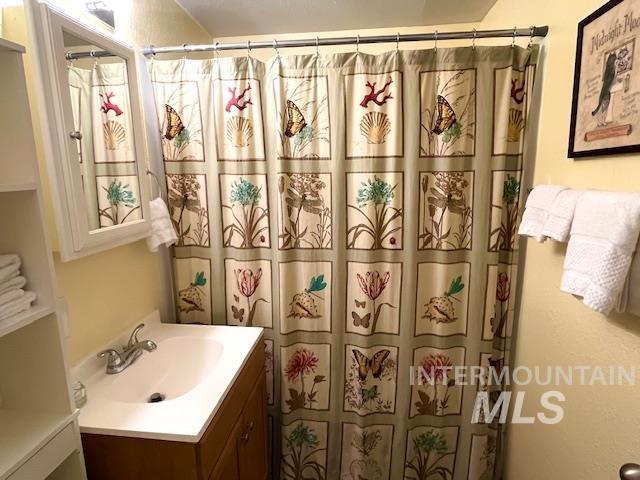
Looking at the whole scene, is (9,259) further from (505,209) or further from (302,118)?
(505,209)

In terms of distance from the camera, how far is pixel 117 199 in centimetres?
121

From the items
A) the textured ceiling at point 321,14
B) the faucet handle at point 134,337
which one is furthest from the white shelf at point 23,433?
the textured ceiling at point 321,14

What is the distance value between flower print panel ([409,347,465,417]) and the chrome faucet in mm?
1183

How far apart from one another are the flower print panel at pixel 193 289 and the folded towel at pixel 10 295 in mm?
868

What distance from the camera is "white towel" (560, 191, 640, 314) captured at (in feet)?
2.56

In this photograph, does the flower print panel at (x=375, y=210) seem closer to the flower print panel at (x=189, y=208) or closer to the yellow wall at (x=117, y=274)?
the flower print panel at (x=189, y=208)

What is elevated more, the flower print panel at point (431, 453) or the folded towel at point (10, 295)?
the folded towel at point (10, 295)

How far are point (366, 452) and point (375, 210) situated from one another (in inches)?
47.4

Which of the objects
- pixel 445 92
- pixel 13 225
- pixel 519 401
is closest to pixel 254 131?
pixel 445 92

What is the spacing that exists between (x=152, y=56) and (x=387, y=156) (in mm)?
1125

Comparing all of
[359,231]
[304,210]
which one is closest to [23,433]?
[304,210]

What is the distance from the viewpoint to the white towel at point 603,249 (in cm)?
78

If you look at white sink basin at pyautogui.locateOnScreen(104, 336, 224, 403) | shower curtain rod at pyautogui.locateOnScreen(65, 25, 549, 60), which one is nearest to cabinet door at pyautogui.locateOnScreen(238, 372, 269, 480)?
white sink basin at pyautogui.locateOnScreen(104, 336, 224, 403)

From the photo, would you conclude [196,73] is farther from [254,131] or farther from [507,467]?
[507,467]
